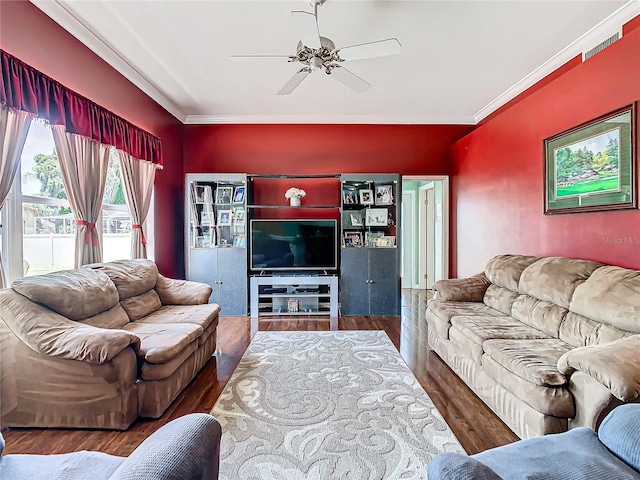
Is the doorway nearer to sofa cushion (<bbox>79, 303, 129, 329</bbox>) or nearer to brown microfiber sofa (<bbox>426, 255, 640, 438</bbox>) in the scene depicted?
brown microfiber sofa (<bbox>426, 255, 640, 438</bbox>)

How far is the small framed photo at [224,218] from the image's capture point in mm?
5070

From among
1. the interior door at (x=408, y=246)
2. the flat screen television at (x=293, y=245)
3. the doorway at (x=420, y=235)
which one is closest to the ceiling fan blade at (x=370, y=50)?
the flat screen television at (x=293, y=245)

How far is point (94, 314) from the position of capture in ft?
8.34

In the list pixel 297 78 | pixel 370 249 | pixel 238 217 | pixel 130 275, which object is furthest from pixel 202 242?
pixel 297 78

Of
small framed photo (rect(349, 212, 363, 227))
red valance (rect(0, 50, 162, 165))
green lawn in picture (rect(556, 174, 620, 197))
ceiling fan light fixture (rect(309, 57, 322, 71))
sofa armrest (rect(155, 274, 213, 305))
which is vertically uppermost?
ceiling fan light fixture (rect(309, 57, 322, 71))

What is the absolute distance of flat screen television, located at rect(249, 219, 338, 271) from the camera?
16.4 ft

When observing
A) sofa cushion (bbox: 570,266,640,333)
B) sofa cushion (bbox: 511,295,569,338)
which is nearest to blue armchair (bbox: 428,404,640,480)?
sofa cushion (bbox: 570,266,640,333)

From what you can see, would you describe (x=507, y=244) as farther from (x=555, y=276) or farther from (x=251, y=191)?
(x=251, y=191)

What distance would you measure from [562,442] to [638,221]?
1.99 meters

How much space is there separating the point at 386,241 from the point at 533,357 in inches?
124

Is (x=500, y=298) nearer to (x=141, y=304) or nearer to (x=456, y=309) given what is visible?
(x=456, y=309)

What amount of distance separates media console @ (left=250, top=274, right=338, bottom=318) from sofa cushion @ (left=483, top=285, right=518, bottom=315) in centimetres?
210

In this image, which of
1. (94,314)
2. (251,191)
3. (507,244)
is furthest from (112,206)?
(507,244)

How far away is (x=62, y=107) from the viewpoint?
270 centimetres
